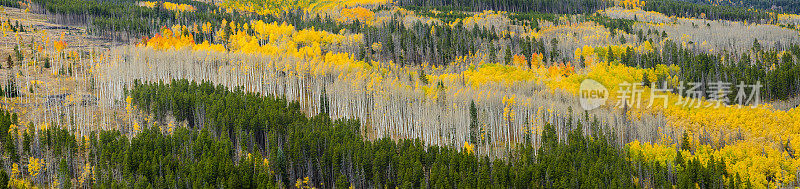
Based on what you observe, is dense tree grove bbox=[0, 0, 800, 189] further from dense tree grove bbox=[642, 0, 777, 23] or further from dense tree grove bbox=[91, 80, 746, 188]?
dense tree grove bbox=[642, 0, 777, 23]

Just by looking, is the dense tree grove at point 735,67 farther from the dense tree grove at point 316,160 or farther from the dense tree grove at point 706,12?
the dense tree grove at point 706,12

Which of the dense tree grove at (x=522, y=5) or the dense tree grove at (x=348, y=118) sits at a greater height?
the dense tree grove at (x=522, y=5)

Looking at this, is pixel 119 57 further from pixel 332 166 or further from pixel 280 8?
pixel 280 8

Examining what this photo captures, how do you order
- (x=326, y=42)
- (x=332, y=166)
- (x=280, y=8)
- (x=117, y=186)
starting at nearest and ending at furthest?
(x=117, y=186) → (x=332, y=166) → (x=326, y=42) → (x=280, y=8)

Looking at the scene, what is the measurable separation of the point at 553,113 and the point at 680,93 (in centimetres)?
2655

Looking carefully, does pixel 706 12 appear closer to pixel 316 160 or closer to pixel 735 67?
pixel 735 67

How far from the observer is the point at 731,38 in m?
90.2

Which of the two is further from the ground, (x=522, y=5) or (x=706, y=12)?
(x=522, y=5)

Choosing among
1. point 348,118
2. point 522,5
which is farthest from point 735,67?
point 522,5

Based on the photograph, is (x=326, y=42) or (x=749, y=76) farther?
(x=326, y=42)

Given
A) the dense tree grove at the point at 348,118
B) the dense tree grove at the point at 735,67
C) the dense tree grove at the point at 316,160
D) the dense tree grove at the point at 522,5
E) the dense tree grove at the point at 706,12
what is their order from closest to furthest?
the dense tree grove at the point at 316,160
the dense tree grove at the point at 348,118
the dense tree grove at the point at 735,67
the dense tree grove at the point at 522,5
the dense tree grove at the point at 706,12

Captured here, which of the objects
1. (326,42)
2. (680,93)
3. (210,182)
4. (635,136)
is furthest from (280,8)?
(210,182)

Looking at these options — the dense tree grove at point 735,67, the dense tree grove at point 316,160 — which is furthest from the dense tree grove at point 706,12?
A: the dense tree grove at point 316,160

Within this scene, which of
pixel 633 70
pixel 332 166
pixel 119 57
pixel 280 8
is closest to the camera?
pixel 332 166
